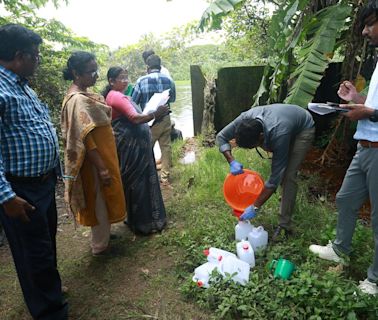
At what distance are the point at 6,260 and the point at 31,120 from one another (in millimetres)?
1793

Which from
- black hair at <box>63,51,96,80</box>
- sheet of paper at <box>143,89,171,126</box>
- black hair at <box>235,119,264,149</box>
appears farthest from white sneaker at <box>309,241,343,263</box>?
black hair at <box>63,51,96,80</box>

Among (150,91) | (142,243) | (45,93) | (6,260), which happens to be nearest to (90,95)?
(142,243)

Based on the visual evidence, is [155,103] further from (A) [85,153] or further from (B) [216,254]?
(B) [216,254]

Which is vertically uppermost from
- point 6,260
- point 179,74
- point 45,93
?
point 45,93

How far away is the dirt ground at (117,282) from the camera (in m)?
2.29

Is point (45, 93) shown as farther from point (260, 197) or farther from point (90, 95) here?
point (260, 197)

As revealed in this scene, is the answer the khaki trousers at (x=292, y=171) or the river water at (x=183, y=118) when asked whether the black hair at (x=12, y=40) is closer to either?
the khaki trousers at (x=292, y=171)

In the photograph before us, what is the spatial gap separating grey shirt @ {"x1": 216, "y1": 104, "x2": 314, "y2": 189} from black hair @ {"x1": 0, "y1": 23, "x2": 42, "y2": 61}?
1685 millimetres

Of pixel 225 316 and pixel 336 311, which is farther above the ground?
pixel 336 311

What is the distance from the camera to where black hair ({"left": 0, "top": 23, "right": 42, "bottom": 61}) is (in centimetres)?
176

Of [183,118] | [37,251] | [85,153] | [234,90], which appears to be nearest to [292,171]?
[85,153]

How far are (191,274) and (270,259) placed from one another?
639mm

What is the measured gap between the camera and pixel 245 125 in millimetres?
2521

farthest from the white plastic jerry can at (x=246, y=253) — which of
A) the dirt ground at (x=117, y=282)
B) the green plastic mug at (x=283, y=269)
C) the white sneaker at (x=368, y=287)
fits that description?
the white sneaker at (x=368, y=287)
